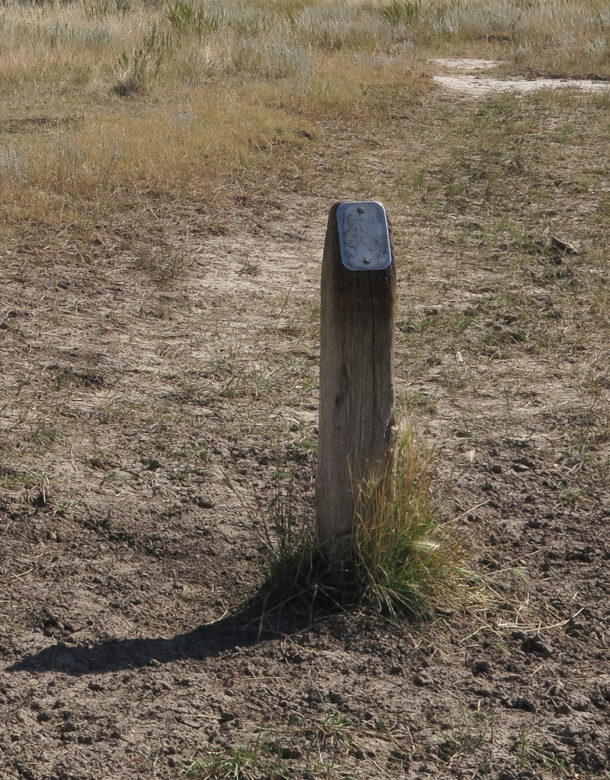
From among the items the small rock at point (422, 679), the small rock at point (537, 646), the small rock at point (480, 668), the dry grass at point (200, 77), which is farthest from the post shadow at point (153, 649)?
the dry grass at point (200, 77)

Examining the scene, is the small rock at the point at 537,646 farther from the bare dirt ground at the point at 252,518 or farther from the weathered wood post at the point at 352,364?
the weathered wood post at the point at 352,364

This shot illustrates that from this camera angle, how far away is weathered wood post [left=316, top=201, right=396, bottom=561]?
8.80 ft

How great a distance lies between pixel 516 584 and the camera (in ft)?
10.5

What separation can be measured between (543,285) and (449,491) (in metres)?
2.65

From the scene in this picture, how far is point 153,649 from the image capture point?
281 cm

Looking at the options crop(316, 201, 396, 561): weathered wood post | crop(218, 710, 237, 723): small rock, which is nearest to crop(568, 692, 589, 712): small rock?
crop(316, 201, 396, 561): weathered wood post

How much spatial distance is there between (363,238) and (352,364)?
363 millimetres

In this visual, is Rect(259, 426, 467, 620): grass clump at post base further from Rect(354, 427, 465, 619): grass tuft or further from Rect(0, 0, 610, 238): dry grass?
Rect(0, 0, 610, 238): dry grass

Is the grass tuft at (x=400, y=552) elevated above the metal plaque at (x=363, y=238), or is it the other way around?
the metal plaque at (x=363, y=238)

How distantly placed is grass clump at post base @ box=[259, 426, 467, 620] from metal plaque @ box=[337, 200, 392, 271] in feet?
2.13

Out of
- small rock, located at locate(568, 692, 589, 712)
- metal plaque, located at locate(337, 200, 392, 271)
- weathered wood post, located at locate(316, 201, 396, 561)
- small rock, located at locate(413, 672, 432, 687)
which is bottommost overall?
small rock, located at locate(568, 692, 589, 712)

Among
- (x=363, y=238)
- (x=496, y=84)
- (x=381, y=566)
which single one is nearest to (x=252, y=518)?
(x=381, y=566)

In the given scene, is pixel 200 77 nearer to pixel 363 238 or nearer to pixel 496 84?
pixel 496 84

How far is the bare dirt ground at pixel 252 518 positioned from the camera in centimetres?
250
